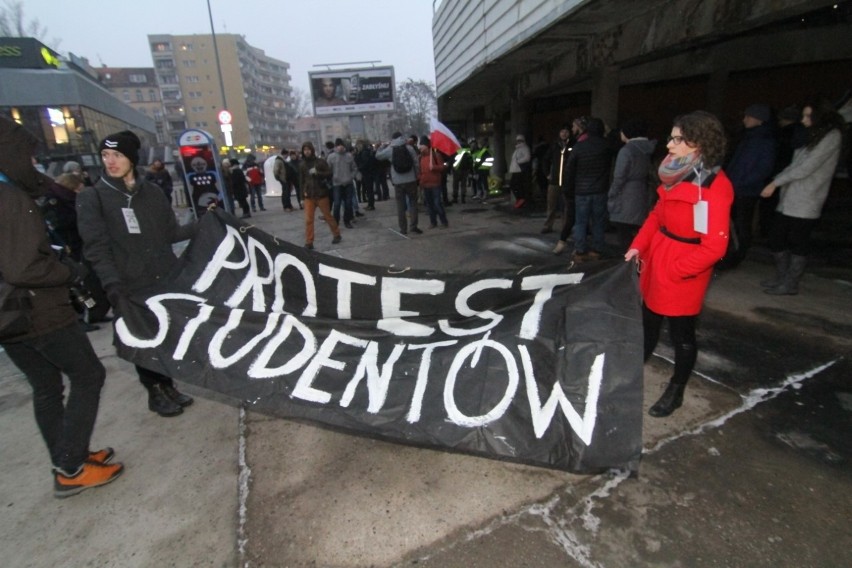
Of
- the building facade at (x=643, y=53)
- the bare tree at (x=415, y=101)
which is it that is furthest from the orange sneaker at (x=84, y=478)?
the bare tree at (x=415, y=101)

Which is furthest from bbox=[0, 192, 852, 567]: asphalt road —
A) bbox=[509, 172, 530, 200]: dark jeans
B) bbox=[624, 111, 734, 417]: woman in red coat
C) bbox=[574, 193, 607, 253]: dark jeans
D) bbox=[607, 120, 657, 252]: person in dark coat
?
bbox=[509, 172, 530, 200]: dark jeans

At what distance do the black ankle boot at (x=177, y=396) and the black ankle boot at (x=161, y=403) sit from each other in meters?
0.03

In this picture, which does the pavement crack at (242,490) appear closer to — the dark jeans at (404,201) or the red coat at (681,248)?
the red coat at (681,248)

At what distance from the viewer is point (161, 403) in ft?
10.4

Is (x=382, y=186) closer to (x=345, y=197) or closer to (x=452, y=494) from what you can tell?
Answer: (x=345, y=197)

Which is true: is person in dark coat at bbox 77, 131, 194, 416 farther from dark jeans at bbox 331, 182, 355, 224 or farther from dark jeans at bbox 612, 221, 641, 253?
dark jeans at bbox 331, 182, 355, 224

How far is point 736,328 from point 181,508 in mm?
4371

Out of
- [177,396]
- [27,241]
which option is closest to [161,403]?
[177,396]

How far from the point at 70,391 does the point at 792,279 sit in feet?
19.9

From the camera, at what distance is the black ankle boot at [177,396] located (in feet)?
10.6

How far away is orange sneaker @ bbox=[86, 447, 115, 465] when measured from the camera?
8.39 feet

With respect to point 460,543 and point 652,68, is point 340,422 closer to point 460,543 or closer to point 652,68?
point 460,543

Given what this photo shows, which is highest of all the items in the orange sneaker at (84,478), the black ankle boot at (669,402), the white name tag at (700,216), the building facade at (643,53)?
the building facade at (643,53)

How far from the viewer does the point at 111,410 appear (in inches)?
130
